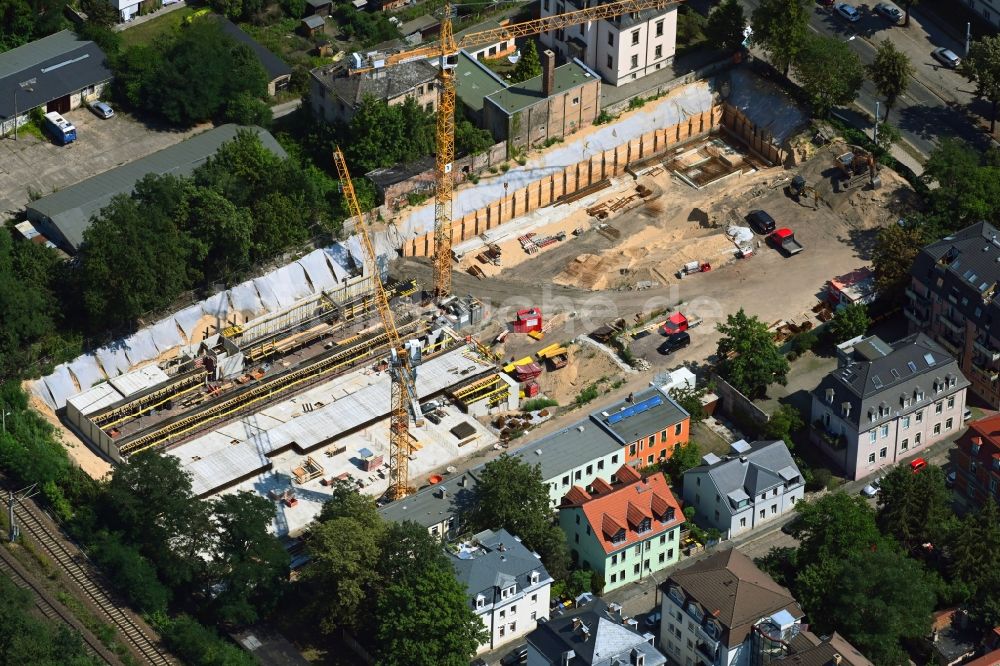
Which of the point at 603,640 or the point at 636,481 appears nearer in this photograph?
the point at 603,640

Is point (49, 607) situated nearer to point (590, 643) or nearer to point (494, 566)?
point (494, 566)

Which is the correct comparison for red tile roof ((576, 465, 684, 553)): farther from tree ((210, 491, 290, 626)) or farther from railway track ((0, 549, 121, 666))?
railway track ((0, 549, 121, 666))

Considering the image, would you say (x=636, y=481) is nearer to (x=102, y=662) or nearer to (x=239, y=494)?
(x=239, y=494)

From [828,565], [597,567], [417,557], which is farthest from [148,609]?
[828,565]

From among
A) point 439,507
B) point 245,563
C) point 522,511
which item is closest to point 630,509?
point 522,511

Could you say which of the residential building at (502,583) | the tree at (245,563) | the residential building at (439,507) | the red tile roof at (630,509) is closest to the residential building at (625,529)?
the red tile roof at (630,509)
